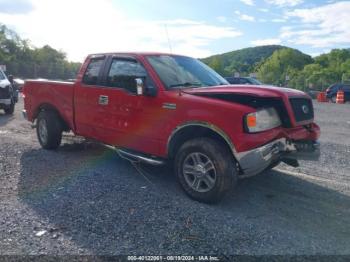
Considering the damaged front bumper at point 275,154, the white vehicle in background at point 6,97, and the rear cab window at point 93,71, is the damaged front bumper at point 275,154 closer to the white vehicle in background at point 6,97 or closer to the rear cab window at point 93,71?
the rear cab window at point 93,71

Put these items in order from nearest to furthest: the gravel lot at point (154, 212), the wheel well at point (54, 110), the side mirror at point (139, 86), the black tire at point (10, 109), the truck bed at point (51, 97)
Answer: the gravel lot at point (154, 212) < the side mirror at point (139, 86) < the truck bed at point (51, 97) < the wheel well at point (54, 110) < the black tire at point (10, 109)

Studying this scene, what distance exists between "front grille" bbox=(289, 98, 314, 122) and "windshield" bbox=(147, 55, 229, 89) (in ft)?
4.37

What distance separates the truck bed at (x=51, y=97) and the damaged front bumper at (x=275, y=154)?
3.61m

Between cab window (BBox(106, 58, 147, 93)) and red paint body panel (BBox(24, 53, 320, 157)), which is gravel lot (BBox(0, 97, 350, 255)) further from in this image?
cab window (BBox(106, 58, 147, 93))

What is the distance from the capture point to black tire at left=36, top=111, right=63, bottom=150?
23.4 ft

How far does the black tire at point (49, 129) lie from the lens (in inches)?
280

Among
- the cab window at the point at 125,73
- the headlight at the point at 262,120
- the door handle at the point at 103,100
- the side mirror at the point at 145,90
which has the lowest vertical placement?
the headlight at the point at 262,120

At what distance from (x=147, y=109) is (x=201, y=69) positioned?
1.36 m

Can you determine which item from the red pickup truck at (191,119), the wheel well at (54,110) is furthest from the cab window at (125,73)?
the wheel well at (54,110)

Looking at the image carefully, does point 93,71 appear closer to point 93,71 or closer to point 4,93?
point 93,71

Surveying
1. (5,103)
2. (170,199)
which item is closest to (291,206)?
(170,199)

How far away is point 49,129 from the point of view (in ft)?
23.4

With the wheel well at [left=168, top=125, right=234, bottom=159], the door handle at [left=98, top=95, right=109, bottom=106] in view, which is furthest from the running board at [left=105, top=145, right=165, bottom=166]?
the door handle at [left=98, top=95, right=109, bottom=106]

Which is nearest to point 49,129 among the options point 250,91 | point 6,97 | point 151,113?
point 151,113
